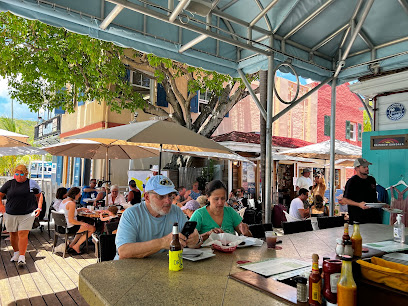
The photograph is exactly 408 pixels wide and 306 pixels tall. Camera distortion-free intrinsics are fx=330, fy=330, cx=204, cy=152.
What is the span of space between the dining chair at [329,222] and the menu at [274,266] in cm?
242

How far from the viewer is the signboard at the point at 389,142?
20.6 feet

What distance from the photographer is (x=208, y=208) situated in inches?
158

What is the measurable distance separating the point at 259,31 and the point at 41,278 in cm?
520

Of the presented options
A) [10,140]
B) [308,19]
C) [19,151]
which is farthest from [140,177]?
[308,19]

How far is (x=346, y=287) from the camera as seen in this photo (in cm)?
156

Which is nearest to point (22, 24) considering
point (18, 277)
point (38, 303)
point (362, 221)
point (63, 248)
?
point (63, 248)

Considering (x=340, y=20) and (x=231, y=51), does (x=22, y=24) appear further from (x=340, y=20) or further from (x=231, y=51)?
(x=340, y=20)

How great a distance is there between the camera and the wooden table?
6.02ft

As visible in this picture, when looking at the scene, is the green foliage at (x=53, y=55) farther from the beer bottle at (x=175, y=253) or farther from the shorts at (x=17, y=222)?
the beer bottle at (x=175, y=253)

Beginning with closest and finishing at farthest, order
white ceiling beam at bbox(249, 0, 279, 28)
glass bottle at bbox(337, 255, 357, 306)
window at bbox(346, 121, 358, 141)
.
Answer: glass bottle at bbox(337, 255, 357, 306), white ceiling beam at bbox(249, 0, 279, 28), window at bbox(346, 121, 358, 141)

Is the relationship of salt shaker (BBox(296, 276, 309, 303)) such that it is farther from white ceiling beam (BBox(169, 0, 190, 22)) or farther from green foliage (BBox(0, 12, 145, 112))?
green foliage (BBox(0, 12, 145, 112))

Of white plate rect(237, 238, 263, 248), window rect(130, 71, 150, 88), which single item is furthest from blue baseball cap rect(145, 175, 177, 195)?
window rect(130, 71, 150, 88)

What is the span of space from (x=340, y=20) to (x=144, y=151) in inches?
225

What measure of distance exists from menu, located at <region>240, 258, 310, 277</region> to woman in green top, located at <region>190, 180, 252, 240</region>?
1.26 metres
